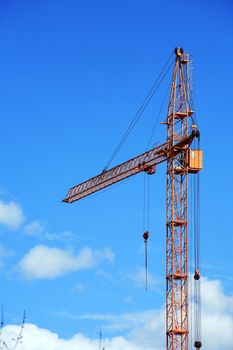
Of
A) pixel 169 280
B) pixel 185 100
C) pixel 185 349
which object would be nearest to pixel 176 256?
pixel 169 280

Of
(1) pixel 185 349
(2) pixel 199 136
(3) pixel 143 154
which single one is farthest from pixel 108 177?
(1) pixel 185 349

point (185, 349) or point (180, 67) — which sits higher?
point (180, 67)

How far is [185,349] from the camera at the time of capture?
436 feet

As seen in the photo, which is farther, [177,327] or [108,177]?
[108,177]

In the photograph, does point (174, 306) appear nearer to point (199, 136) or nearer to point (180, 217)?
point (180, 217)

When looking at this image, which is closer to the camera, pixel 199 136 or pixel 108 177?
pixel 199 136

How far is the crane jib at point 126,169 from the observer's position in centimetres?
13950

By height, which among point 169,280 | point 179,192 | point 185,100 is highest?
point 185,100

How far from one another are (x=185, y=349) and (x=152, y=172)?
24.8 m

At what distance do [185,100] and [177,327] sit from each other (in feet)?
100

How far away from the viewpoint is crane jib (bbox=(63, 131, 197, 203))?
5492 inches

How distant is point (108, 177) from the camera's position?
14838cm

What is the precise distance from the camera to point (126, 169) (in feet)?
479

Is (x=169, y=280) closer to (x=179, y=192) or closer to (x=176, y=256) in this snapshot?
(x=176, y=256)
